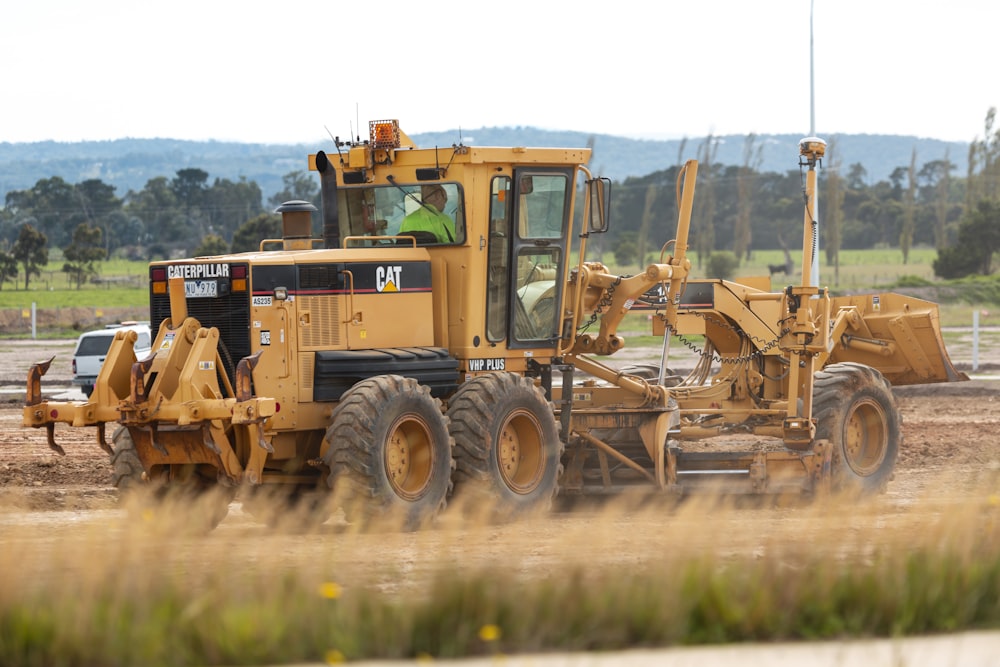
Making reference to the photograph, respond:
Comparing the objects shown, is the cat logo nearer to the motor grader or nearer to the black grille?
the motor grader

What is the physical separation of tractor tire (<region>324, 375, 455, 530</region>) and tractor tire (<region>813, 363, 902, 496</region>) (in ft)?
16.4

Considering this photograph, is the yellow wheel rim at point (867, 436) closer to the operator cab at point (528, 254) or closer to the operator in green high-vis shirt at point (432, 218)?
the operator cab at point (528, 254)

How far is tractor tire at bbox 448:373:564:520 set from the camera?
12922 mm

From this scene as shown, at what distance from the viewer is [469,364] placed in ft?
45.3

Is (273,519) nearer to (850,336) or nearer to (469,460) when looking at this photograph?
(469,460)

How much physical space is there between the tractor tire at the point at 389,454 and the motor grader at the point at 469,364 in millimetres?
19

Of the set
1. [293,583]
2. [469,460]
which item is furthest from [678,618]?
[469,460]

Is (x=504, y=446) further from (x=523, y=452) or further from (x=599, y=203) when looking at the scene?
(x=599, y=203)

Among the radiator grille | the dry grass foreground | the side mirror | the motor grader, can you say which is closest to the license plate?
the motor grader

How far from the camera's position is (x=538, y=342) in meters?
14.5

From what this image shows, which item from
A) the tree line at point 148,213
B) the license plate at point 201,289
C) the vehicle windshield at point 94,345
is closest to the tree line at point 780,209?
the tree line at point 148,213

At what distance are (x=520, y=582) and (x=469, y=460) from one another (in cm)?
457

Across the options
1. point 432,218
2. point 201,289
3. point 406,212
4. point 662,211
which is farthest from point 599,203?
point 662,211

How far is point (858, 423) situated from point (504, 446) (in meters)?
4.83
